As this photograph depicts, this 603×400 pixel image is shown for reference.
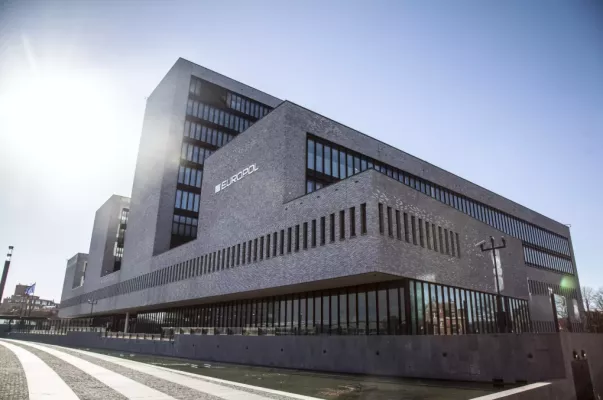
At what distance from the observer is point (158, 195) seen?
60625 millimetres

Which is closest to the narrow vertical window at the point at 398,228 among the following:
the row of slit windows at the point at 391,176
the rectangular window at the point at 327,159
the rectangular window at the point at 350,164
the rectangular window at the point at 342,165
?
the row of slit windows at the point at 391,176

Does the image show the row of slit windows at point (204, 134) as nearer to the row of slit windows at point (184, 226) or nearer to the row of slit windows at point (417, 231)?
the row of slit windows at point (184, 226)

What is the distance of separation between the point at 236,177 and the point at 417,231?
20107 millimetres

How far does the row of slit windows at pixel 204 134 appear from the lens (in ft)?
210

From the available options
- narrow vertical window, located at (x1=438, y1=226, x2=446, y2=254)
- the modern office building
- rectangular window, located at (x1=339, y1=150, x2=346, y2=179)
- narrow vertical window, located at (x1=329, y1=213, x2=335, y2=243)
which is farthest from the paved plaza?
rectangular window, located at (x1=339, y1=150, x2=346, y2=179)

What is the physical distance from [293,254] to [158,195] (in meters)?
38.1

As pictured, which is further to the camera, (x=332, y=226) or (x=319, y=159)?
(x=319, y=159)

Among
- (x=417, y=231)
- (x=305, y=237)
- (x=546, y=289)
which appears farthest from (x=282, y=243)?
(x=546, y=289)

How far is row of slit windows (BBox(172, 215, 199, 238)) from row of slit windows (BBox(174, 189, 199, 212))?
168cm

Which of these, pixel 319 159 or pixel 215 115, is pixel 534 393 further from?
pixel 215 115

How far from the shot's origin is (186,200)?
207 ft

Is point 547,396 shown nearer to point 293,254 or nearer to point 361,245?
point 361,245

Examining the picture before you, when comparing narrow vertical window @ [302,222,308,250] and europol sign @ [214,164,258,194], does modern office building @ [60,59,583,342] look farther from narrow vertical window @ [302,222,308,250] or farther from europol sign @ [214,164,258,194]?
europol sign @ [214,164,258,194]

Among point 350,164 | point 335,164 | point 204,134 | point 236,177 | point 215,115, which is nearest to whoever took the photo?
point 335,164
